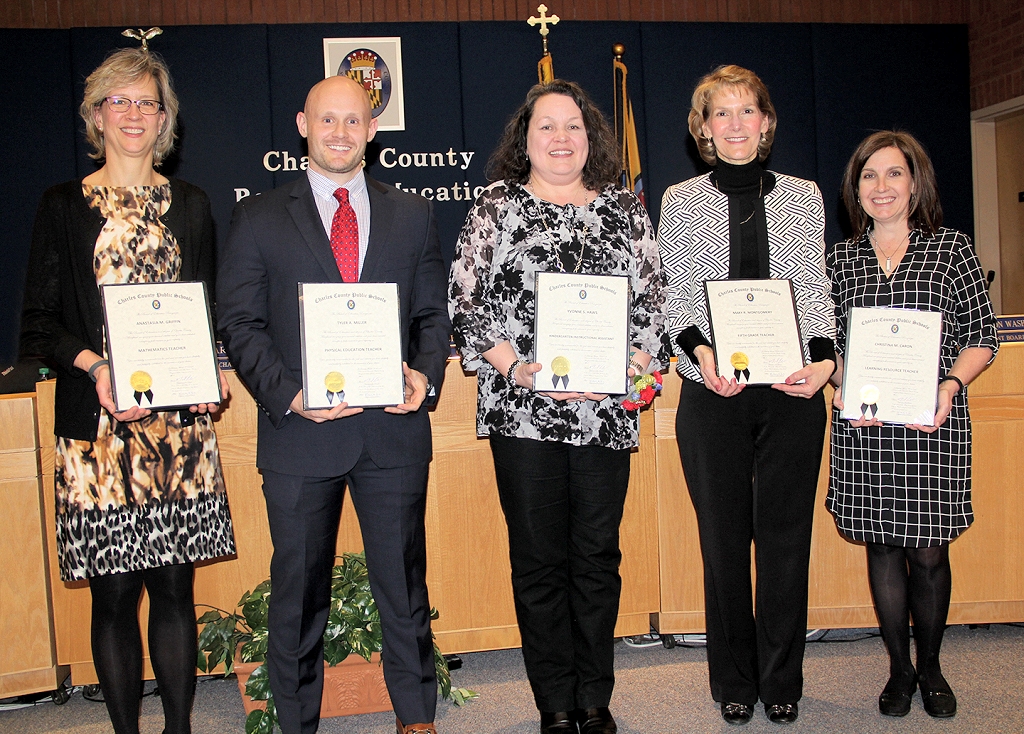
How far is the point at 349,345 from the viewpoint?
6.57 ft

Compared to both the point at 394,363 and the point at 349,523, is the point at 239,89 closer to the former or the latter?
the point at 349,523

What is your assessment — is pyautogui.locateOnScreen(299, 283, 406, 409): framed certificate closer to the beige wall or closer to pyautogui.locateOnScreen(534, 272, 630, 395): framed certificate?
pyautogui.locateOnScreen(534, 272, 630, 395): framed certificate

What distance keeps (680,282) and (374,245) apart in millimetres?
910

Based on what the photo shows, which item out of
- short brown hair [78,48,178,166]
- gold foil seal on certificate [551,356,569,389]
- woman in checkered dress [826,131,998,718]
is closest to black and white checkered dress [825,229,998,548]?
woman in checkered dress [826,131,998,718]

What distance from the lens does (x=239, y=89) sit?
5992 mm

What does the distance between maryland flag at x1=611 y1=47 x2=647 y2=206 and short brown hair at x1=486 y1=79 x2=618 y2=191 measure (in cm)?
347

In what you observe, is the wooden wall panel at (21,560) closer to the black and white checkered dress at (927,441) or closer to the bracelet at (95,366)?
the bracelet at (95,366)

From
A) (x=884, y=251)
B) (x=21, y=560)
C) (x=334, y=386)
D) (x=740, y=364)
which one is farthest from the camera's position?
(x=21, y=560)

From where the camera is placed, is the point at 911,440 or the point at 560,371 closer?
the point at 560,371

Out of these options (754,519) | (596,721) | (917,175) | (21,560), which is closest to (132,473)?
(21,560)

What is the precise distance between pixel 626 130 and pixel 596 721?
463 cm

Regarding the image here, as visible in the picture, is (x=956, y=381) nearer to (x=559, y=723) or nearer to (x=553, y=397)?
(x=553, y=397)

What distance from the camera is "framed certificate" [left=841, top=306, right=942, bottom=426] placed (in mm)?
2369

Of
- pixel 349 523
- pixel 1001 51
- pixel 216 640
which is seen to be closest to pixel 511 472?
pixel 349 523
